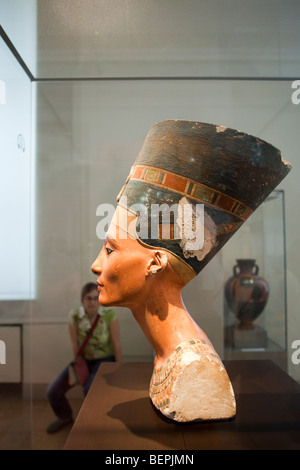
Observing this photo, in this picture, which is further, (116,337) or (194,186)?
(116,337)

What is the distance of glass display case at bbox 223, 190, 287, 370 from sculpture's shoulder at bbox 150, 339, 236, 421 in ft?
2.92

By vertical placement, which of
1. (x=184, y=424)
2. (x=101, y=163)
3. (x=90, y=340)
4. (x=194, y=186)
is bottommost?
(x=184, y=424)

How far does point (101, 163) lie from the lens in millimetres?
2461

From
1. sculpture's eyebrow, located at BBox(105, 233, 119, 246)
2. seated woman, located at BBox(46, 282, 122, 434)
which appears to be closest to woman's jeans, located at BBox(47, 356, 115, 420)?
seated woman, located at BBox(46, 282, 122, 434)

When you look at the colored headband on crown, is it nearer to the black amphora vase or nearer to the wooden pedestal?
the wooden pedestal

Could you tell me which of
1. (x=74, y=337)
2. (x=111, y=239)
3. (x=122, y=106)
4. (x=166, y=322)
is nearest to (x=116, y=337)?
(x=74, y=337)

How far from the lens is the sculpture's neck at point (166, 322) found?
1792 millimetres

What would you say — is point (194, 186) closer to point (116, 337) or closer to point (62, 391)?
point (116, 337)

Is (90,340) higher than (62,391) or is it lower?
higher

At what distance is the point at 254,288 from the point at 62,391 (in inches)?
58.8

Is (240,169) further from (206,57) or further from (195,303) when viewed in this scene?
(195,303)

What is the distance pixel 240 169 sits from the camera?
64.1 inches

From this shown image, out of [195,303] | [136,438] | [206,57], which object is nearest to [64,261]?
[195,303]

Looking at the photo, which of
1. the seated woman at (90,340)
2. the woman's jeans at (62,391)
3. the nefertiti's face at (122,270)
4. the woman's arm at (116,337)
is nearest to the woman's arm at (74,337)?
the seated woman at (90,340)
